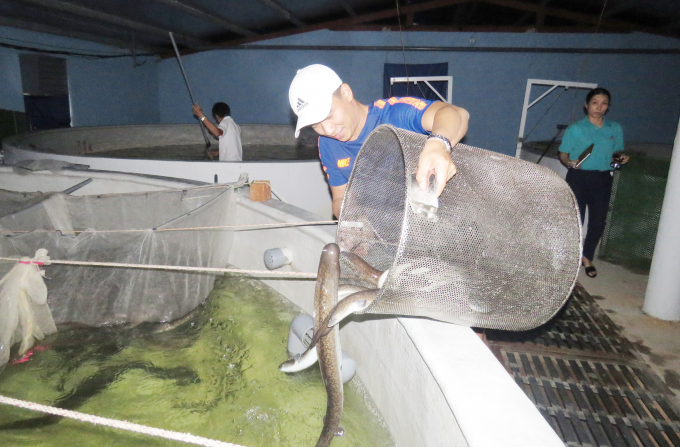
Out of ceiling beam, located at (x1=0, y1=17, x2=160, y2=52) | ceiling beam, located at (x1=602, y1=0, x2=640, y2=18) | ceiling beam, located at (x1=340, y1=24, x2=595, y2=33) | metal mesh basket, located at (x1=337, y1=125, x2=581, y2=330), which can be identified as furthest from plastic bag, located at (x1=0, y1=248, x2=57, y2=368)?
ceiling beam, located at (x1=602, y1=0, x2=640, y2=18)

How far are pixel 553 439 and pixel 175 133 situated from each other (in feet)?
33.7

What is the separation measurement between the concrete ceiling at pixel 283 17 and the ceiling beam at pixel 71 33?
18 millimetres

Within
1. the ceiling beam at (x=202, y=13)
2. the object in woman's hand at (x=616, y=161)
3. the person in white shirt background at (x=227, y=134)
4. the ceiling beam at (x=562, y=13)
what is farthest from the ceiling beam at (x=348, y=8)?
the object in woman's hand at (x=616, y=161)

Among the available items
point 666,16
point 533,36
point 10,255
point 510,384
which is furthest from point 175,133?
point 666,16

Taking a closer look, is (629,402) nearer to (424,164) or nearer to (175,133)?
(424,164)

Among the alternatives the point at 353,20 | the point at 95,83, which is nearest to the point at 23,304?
the point at 95,83

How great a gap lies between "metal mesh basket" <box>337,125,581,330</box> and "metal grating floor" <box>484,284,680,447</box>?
1.23 m

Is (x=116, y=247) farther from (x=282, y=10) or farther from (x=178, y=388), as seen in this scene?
(x=282, y=10)

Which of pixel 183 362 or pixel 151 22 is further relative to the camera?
pixel 151 22

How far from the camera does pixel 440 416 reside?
1.51 meters

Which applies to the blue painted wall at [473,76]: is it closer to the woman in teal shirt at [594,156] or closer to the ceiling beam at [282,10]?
the ceiling beam at [282,10]

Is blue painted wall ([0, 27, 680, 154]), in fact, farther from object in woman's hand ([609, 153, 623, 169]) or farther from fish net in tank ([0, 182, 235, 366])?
fish net in tank ([0, 182, 235, 366])

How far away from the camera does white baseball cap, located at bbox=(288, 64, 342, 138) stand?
1.80 metres

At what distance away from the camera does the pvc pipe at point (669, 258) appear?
303 centimetres
